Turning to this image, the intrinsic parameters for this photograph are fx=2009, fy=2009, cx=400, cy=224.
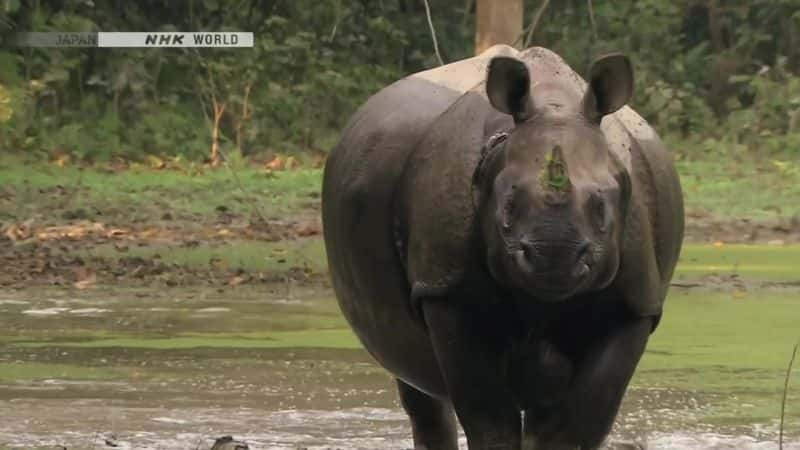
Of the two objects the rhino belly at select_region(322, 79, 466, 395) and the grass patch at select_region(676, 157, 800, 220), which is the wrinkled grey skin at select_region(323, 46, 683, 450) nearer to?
the rhino belly at select_region(322, 79, 466, 395)

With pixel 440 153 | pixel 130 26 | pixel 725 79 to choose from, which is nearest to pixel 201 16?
pixel 130 26

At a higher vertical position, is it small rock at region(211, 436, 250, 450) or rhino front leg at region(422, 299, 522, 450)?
rhino front leg at region(422, 299, 522, 450)

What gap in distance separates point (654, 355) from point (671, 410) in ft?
5.31

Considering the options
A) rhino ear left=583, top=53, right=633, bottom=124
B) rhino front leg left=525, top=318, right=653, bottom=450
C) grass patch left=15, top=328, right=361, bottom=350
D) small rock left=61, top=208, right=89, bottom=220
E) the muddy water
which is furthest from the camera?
small rock left=61, top=208, right=89, bottom=220

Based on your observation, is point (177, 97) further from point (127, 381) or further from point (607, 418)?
point (607, 418)

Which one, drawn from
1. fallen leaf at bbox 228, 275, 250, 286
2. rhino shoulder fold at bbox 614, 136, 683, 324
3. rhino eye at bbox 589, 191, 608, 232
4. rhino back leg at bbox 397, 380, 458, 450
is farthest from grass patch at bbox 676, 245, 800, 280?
rhino eye at bbox 589, 191, 608, 232

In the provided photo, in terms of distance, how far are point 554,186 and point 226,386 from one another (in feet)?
13.7

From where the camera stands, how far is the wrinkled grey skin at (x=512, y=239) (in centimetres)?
463

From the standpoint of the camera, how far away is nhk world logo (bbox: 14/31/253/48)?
725 inches

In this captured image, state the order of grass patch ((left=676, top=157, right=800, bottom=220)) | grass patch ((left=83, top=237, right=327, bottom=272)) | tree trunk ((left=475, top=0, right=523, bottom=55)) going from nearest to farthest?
grass patch ((left=83, top=237, right=327, bottom=272)) → tree trunk ((left=475, top=0, right=523, bottom=55)) → grass patch ((left=676, top=157, right=800, bottom=220))

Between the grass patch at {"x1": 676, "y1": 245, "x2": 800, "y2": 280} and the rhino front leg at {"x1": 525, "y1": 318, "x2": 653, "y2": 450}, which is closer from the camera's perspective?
the rhino front leg at {"x1": 525, "y1": 318, "x2": 653, "y2": 450}

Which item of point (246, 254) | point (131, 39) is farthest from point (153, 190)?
point (246, 254)

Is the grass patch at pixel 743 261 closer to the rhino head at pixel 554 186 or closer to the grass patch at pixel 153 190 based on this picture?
the grass patch at pixel 153 190

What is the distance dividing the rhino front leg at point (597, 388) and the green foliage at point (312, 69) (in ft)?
49.6
